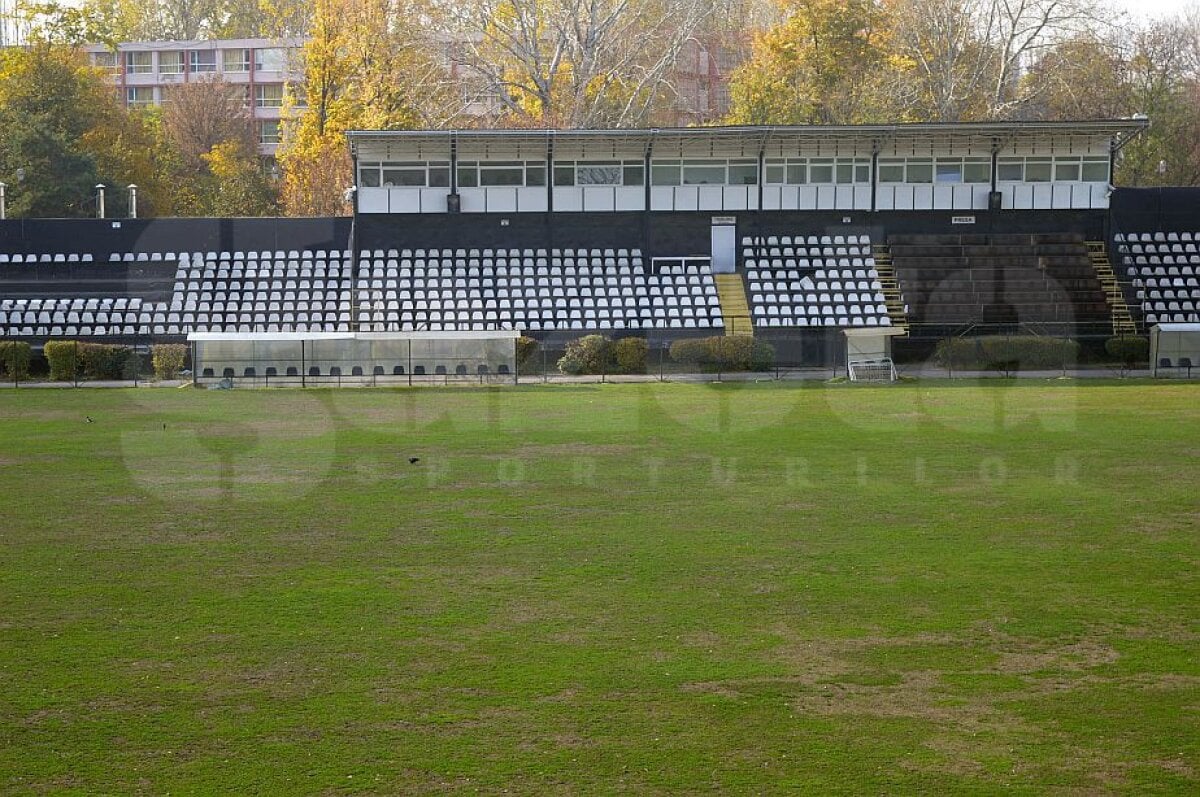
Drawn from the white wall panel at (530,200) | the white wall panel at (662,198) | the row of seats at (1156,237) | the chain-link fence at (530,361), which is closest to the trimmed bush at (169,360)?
the chain-link fence at (530,361)

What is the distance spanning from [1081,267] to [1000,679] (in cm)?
4557

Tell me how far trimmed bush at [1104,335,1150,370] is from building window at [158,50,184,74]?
97.7 metres

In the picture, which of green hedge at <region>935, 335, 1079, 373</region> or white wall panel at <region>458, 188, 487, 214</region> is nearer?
green hedge at <region>935, 335, 1079, 373</region>

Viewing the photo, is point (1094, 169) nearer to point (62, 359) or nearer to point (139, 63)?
point (62, 359)

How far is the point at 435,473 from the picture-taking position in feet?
68.0

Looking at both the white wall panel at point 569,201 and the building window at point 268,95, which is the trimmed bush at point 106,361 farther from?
the building window at point 268,95

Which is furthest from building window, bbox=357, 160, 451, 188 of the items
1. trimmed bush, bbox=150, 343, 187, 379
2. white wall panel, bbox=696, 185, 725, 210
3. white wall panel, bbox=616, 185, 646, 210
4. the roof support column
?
trimmed bush, bbox=150, 343, 187, 379

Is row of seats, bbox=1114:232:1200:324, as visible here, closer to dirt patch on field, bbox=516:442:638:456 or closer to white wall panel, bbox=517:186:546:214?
white wall panel, bbox=517:186:546:214

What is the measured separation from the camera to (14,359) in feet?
132

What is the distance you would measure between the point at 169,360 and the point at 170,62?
293 ft

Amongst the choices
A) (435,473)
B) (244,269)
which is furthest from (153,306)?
(435,473)

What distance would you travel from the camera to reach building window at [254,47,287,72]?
387 ft

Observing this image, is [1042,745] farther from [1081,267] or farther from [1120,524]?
[1081,267]

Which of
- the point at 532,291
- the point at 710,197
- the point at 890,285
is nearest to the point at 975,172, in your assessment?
the point at 890,285
